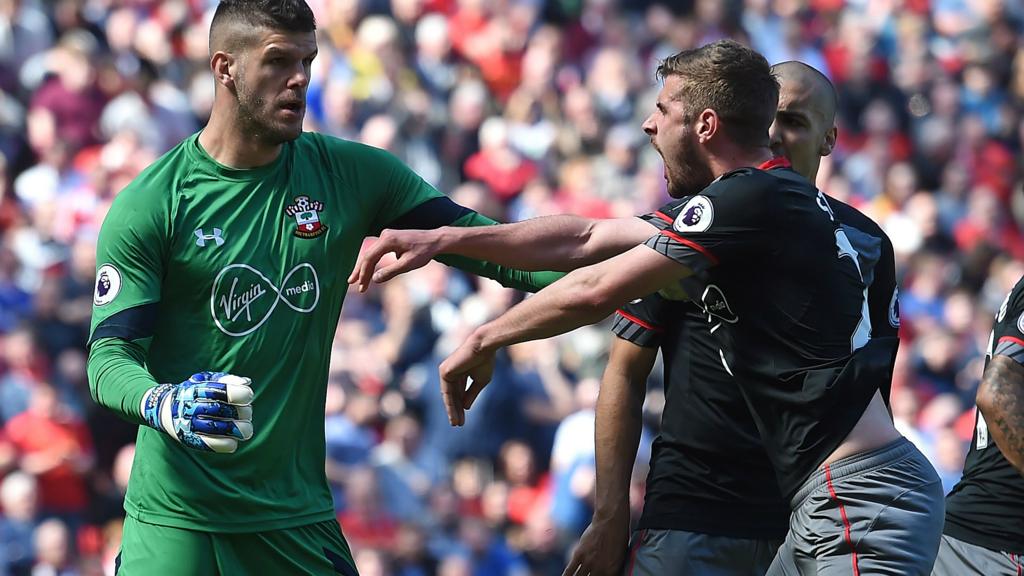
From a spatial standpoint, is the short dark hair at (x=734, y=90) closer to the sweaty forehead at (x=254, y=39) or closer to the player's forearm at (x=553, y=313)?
the player's forearm at (x=553, y=313)

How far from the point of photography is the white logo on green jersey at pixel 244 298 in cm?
470

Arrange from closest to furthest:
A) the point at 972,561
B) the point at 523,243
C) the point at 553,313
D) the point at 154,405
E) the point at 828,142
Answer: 1. the point at 154,405
2. the point at 553,313
3. the point at 523,243
4. the point at 972,561
5. the point at 828,142

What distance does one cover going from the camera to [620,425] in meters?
5.18

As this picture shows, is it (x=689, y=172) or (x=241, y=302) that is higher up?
(x=689, y=172)

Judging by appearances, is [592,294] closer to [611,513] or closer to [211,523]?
[611,513]

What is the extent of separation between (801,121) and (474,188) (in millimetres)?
6777

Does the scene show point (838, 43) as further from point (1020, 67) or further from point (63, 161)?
point (63, 161)

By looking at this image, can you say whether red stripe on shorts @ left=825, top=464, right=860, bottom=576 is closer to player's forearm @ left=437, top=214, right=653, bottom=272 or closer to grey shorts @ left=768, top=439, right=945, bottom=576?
grey shorts @ left=768, top=439, right=945, bottom=576

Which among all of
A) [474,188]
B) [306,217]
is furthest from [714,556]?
[474,188]

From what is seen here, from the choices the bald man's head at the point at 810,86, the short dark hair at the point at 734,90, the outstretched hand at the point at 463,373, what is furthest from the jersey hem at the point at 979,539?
the outstretched hand at the point at 463,373

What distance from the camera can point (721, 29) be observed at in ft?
49.6

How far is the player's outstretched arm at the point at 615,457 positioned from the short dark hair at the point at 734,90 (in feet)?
2.90

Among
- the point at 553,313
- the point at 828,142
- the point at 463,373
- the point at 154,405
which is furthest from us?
the point at 828,142

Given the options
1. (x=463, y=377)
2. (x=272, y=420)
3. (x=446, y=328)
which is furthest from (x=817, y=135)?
(x=446, y=328)
